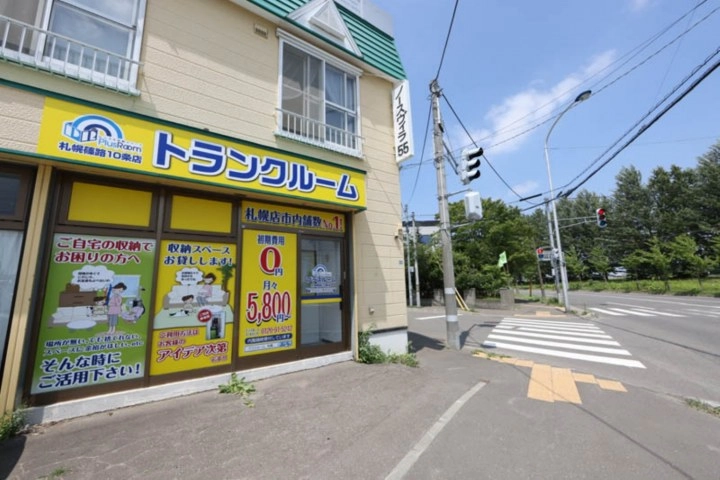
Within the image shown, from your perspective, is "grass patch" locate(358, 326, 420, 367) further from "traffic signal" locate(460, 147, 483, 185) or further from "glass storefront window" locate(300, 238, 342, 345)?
"traffic signal" locate(460, 147, 483, 185)

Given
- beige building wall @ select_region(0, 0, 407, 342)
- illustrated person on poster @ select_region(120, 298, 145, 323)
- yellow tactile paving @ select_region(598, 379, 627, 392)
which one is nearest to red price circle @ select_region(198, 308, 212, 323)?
illustrated person on poster @ select_region(120, 298, 145, 323)

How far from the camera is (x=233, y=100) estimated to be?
17.8 feet

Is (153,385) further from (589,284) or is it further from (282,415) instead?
(589,284)

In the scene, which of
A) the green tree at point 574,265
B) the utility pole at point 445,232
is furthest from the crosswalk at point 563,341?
the green tree at point 574,265

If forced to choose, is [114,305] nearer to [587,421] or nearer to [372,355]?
[372,355]

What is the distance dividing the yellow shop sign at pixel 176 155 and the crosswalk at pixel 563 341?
7609 millimetres

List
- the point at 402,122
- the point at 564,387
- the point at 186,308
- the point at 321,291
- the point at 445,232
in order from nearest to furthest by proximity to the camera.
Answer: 1. the point at 186,308
2. the point at 564,387
3. the point at 321,291
4. the point at 402,122
5. the point at 445,232

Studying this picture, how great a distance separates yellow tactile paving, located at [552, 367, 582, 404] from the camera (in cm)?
487

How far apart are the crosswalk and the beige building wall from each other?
4886 millimetres

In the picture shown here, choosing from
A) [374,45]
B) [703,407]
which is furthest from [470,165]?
[703,407]

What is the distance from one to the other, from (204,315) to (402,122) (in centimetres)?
622

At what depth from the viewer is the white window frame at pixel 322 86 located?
6.02 m

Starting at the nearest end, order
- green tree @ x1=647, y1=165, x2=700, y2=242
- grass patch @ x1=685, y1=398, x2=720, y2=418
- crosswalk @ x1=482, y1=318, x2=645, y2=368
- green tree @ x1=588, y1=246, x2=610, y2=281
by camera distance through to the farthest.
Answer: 1. grass patch @ x1=685, y1=398, x2=720, y2=418
2. crosswalk @ x1=482, y1=318, x2=645, y2=368
3. green tree @ x1=647, y1=165, x2=700, y2=242
4. green tree @ x1=588, y1=246, x2=610, y2=281

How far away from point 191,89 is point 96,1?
1745 mm
